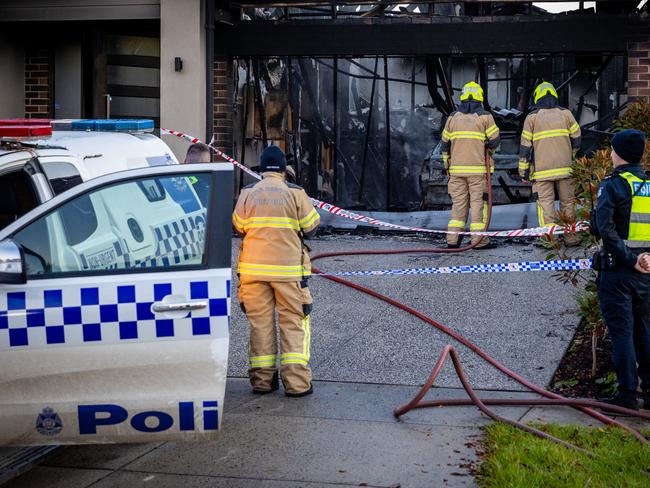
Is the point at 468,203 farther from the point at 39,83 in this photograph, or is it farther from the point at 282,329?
the point at 39,83

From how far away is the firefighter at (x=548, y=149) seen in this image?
11750 mm

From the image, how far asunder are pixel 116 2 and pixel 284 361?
7.90m

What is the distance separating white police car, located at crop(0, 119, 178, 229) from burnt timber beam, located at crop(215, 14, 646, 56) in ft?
23.1

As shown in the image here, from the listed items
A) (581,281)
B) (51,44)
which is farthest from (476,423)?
(51,44)

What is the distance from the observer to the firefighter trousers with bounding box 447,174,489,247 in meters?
12.0

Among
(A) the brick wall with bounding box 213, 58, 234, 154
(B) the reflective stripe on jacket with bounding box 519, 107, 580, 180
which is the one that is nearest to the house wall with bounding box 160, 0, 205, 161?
(A) the brick wall with bounding box 213, 58, 234, 154

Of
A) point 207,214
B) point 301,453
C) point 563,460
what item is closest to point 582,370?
point 563,460

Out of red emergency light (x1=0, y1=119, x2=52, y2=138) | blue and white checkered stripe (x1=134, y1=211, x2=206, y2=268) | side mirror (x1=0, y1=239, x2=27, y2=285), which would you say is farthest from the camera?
red emergency light (x1=0, y1=119, x2=52, y2=138)

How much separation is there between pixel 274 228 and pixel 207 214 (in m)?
1.69

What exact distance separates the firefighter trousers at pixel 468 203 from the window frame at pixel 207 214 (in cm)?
732

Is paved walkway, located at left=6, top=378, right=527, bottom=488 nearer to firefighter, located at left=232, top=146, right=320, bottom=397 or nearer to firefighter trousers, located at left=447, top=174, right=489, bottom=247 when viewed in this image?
firefighter, located at left=232, top=146, right=320, bottom=397

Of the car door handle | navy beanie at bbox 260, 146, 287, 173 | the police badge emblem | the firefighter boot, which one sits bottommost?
the firefighter boot

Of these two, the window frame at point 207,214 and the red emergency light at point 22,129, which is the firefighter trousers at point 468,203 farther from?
the window frame at point 207,214

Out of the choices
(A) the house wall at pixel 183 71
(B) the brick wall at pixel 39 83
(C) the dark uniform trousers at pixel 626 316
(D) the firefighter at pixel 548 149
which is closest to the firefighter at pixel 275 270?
(C) the dark uniform trousers at pixel 626 316
